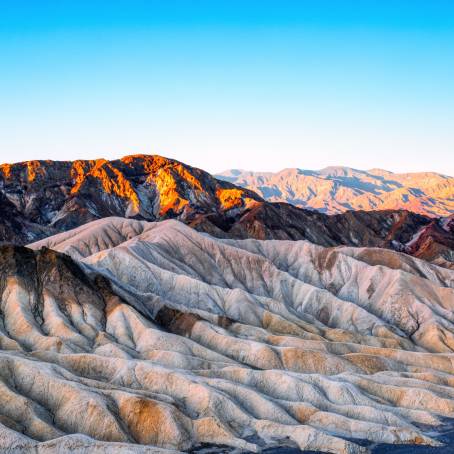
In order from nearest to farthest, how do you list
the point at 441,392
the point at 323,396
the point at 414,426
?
the point at 414,426 < the point at 323,396 < the point at 441,392

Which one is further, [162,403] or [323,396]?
[323,396]

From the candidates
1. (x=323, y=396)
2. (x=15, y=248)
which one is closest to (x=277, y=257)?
(x=15, y=248)

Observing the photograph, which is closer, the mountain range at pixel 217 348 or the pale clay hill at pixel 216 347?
the mountain range at pixel 217 348

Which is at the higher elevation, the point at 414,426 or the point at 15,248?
the point at 15,248

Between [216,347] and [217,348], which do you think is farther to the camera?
[216,347]

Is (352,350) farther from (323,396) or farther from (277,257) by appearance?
(277,257)

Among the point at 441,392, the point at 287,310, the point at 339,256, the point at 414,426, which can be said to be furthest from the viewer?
the point at 339,256

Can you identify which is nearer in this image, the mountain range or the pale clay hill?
the mountain range
